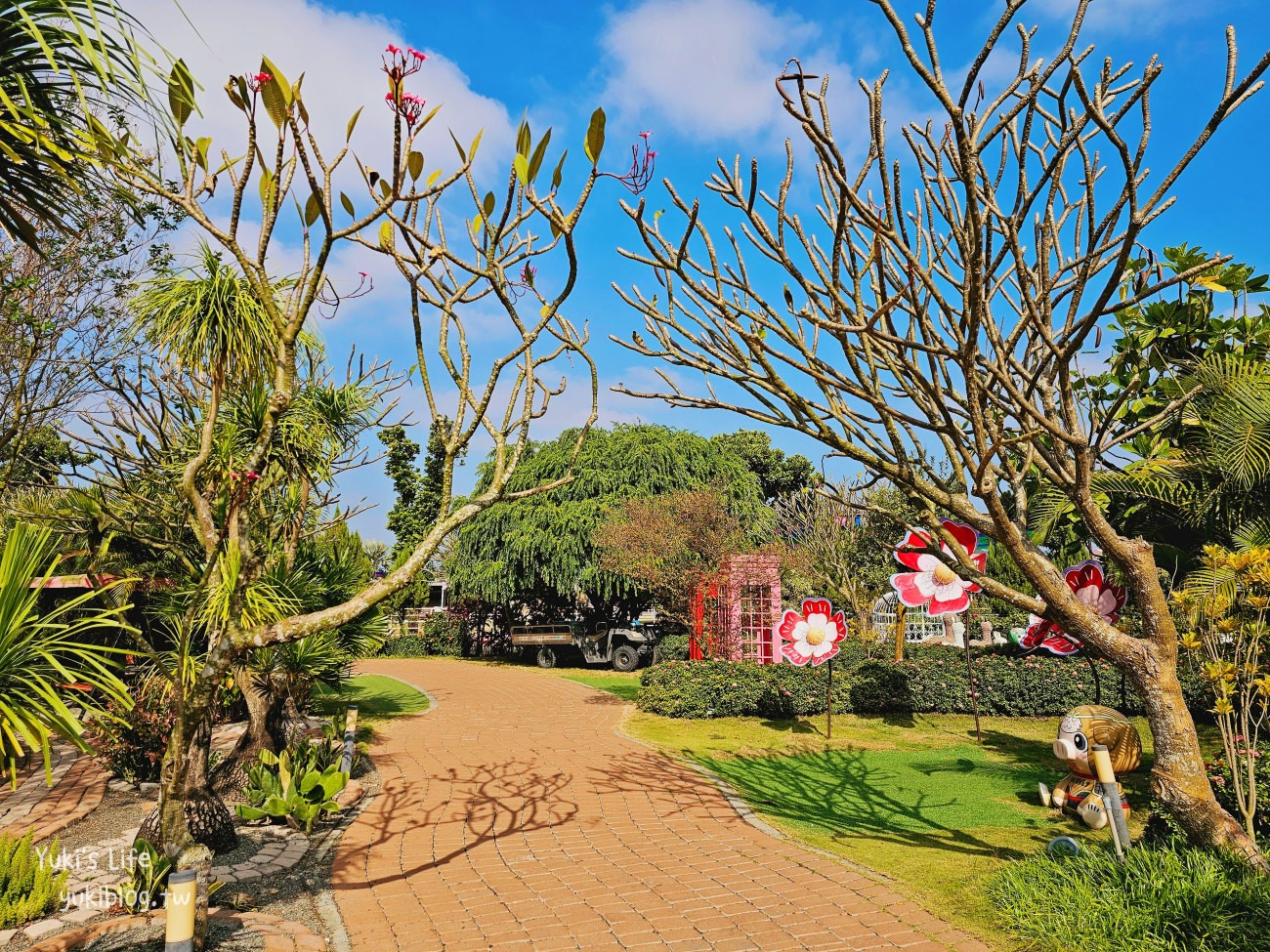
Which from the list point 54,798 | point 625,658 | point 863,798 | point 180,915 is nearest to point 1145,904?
point 863,798

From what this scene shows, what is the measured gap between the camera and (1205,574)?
7.52 meters

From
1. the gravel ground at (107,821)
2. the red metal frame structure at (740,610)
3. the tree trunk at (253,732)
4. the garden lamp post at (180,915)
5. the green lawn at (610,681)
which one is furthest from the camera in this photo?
the green lawn at (610,681)

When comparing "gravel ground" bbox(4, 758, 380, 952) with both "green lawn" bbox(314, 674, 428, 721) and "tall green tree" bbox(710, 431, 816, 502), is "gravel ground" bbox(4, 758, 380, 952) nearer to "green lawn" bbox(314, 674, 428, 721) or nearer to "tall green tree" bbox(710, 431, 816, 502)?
"green lawn" bbox(314, 674, 428, 721)

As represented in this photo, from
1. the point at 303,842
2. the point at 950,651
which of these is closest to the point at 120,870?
the point at 303,842

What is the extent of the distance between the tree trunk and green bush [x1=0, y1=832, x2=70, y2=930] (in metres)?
2.48

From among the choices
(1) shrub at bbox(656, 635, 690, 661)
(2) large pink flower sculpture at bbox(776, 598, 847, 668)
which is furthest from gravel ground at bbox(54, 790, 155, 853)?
(1) shrub at bbox(656, 635, 690, 661)

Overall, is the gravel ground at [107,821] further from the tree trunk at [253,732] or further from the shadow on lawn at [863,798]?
the shadow on lawn at [863,798]

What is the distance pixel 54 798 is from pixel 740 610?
1067 cm

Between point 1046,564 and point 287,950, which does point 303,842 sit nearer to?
point 287,950

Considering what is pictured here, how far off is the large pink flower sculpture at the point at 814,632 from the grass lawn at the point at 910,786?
1171 mm

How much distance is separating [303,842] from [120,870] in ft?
4.14

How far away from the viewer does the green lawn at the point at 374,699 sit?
41.7ft

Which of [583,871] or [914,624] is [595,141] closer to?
[583,871]

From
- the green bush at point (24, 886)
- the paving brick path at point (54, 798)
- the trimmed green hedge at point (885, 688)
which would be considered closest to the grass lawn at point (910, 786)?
the trimmed green hedge at point (885, 688)
